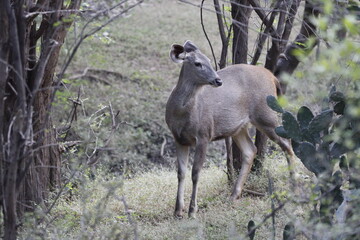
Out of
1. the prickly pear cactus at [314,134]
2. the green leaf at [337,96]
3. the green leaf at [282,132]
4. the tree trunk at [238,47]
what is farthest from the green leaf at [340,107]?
the tree trunk at [238,47]

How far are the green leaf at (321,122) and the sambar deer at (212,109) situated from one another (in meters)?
2.46

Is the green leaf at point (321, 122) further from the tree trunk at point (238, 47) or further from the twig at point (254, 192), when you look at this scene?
the tree trunk at point (238, 47)

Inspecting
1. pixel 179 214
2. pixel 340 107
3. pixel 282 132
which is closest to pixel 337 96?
pixel 340 107

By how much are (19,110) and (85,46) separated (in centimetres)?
1270

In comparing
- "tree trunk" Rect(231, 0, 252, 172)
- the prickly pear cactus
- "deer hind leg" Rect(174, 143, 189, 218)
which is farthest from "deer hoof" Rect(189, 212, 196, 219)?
the prickly pear cactus

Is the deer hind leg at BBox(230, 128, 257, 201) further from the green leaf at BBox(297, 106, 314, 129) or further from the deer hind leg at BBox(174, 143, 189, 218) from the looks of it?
the green leaf at BBox(297, 106, 314, 129)

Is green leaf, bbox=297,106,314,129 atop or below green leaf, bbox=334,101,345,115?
below

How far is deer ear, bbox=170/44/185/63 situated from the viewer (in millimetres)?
8203

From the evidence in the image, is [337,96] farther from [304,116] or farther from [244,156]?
[244,156]

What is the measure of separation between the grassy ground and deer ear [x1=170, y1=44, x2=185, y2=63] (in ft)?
3.33

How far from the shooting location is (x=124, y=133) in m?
13.2

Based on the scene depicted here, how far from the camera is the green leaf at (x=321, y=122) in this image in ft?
18.0

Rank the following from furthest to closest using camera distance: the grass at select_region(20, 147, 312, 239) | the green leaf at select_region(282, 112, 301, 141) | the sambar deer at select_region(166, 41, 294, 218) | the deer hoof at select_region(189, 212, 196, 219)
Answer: the sambar deer at select_region(166, 41, 294, 218), the deer hoof at select_region(189, 212, 196, 219), the grass at select_region(20, 147, 312, 239), the green leaf at select_region(282, 112, 301, 141)

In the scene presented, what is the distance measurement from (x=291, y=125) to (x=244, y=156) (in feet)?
10.6
